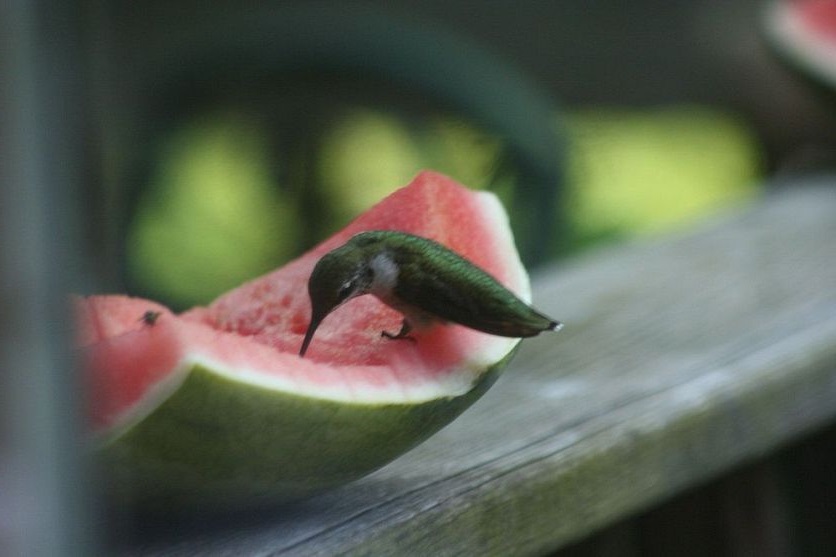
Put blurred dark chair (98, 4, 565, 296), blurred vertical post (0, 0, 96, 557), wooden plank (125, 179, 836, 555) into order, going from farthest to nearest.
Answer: blurred dark chair (98, 4, 565, 296), wooden plank (125, 179, 836, 555), blurred vertical post (0, 0, 96, 557)

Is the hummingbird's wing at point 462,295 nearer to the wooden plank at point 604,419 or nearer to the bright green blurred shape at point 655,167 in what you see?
the wooden plank at point 604,419

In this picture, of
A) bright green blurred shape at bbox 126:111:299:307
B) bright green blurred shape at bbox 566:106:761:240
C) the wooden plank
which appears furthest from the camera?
bright green blurred shape at bbox 566:106:761:240

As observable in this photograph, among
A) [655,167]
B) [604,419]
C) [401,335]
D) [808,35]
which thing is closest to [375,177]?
[604,419]

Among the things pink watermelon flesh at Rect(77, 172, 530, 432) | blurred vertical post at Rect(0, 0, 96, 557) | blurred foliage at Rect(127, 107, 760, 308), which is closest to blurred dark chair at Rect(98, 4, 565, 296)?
blurred foliage at Rect(127, 107, 760, 308)

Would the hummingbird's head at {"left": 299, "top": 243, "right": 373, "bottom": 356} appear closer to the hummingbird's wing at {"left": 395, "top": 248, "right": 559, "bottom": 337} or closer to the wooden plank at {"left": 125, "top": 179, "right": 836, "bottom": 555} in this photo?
the hummingbird's wing at {"left": 395, "top": 248, "right": 559, "bottom": 337}

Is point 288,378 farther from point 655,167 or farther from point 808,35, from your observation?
point 655,167

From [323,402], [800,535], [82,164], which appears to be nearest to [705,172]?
[800,535]
